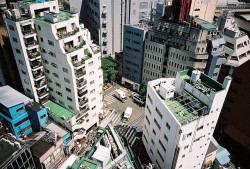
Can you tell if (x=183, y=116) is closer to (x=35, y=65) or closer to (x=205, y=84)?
(x=205, y=84)

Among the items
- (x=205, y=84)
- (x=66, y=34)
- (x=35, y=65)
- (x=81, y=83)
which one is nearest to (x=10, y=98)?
(x=35, y=65)

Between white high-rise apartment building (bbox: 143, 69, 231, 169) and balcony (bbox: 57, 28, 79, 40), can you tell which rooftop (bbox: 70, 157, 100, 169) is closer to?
white high-rise apartment building (bbox: 143, 69, 231, 169)

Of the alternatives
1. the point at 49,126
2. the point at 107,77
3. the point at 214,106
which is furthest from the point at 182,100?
the point at 107,77

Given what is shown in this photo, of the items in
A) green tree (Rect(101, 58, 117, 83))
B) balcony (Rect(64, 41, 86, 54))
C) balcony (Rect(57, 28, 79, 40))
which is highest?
balcony (Rect(57, 28, 79, 40))

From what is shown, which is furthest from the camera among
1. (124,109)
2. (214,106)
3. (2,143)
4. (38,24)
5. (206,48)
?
(124,109)

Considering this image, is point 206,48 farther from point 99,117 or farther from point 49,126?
point 49,126

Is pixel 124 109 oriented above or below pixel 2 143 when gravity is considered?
below

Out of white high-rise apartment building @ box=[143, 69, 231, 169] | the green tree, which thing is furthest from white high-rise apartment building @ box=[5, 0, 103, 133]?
the green tree
